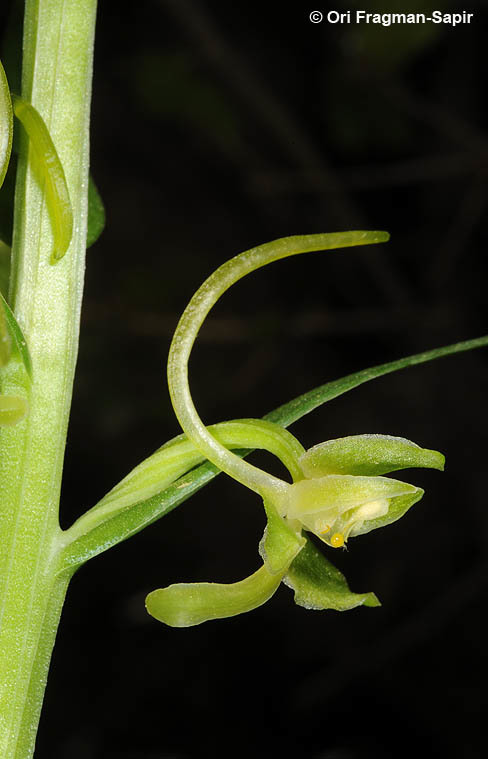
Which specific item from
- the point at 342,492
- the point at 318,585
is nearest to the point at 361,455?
the point at 342,492

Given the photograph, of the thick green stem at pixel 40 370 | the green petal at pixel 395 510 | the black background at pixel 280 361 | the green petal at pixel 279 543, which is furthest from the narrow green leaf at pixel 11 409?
the black background at pixel 280 361

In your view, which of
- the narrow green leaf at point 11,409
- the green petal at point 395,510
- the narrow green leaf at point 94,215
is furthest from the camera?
the narrow green leaf at point 94,215

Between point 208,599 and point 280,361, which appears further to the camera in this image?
point 280,361

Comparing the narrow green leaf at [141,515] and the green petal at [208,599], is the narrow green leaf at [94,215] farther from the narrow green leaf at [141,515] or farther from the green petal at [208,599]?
the green petal at [208,599]

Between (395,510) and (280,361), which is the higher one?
(395,510)

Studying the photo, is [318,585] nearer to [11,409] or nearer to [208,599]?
[208,599]
